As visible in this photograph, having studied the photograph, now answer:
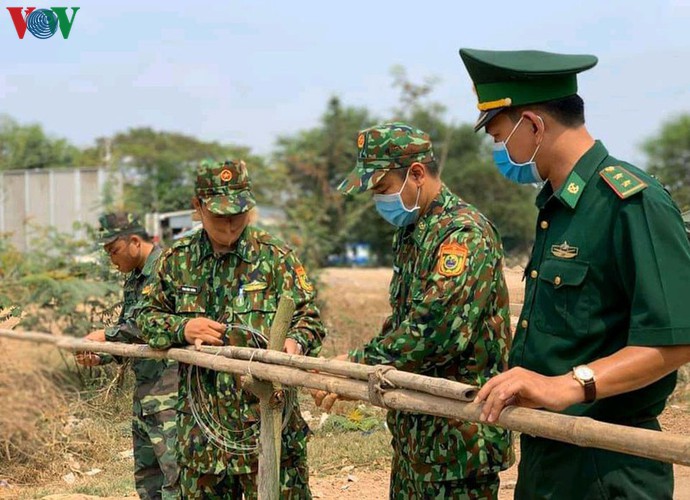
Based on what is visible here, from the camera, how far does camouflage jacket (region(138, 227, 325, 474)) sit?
3.74 metres

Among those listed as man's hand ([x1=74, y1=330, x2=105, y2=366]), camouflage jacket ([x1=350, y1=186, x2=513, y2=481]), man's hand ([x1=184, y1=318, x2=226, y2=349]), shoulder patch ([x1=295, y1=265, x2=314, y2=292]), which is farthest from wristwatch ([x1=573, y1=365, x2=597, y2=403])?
man's hand ([x1=74, y1=330, x2=105, y2=366])

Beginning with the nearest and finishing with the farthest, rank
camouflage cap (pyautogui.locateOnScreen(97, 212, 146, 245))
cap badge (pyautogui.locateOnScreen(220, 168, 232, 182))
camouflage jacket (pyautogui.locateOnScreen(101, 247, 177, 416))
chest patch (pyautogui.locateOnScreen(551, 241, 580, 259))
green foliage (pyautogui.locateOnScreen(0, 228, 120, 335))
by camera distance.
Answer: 1. chest patch (pyautogui.locateOnScreen(551, 241, 580, 259))
2. cap badge (pyautogui.locateOnScreen(220, 168, 232, 182))
3. camouflage jacket (pyautogui.locateOnScreen(101, 247, 177, 416))
4. camouflage cap (pyautogui.locateOnScreen(97, 212, 146, 245))
5. green foliage (pyautogui.locateOnScreen(0, 228, 120, 335))

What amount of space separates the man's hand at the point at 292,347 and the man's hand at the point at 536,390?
5.08 feet

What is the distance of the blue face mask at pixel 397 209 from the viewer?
320 cm

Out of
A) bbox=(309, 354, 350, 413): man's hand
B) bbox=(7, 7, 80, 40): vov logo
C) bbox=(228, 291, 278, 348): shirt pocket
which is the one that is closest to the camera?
bbox=(309, 354, 350, 413): man's hand

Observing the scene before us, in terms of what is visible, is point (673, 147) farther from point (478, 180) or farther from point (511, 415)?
point (511, 415)

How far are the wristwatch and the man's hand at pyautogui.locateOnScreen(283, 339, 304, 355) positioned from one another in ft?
5.56

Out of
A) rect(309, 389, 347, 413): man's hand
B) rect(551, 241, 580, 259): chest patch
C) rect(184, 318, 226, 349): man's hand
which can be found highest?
rect(551, 241, 580, 259): chest patch

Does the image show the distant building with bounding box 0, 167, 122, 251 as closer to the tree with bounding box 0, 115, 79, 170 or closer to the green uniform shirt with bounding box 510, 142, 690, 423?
the tree with bounding box 0, 115, 79, 170

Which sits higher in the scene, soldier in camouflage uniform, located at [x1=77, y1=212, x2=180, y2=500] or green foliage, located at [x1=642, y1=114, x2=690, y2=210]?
green foliage, located at [x1=642, y1=114, x2=690, y2=210]

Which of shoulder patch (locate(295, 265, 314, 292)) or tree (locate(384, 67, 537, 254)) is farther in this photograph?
tree (locate(384, 67, 537, 254))

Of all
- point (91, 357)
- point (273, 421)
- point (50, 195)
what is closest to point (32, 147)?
point (50, 195)

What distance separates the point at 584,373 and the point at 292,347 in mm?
1745

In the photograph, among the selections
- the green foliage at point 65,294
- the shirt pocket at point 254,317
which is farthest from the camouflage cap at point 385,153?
the green foliage at point 65,294
